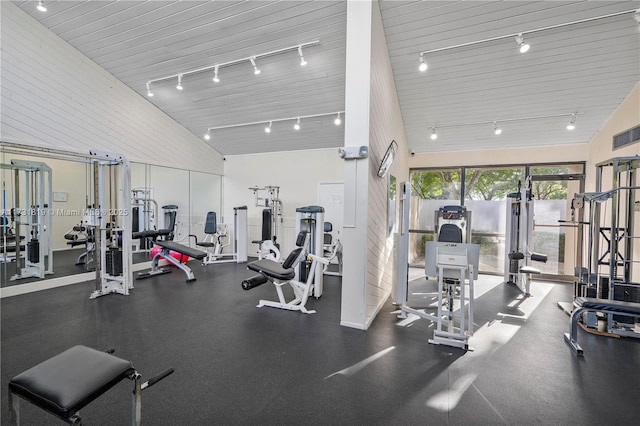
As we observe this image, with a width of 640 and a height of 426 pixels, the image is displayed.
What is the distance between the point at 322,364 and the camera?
251 centimetres

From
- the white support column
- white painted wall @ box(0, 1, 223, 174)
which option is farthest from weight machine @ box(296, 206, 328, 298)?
white painted wall @ box(0, 1, 223, 174)

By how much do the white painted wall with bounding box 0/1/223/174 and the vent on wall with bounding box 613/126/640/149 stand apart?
27.0ft

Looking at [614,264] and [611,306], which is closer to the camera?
[611,306]

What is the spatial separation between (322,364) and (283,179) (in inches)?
218

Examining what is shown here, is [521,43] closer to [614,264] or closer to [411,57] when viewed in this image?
[411,57]

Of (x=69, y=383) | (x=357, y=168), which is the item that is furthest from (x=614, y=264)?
(x=69, y=383)

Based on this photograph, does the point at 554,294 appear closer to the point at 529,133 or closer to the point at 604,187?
the point at 604,187

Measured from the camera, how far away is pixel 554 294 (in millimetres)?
4898

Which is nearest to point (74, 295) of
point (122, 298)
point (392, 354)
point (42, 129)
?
point (122, 298)

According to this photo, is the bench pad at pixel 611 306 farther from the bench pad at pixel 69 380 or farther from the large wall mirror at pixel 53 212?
the large wall mirror at pixel 53 212

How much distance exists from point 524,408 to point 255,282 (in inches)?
113

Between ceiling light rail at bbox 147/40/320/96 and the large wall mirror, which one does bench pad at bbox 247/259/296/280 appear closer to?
the large wall mirror

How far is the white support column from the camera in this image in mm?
3180

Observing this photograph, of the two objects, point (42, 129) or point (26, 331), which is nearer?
point (26, 331)
